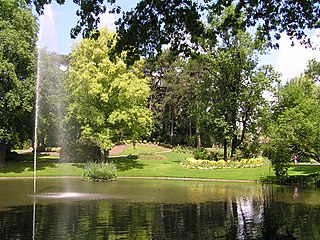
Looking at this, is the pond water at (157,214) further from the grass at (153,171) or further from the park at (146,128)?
the grass at (153,171)

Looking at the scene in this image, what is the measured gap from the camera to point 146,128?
4022cm

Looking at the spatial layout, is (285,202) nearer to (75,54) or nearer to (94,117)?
(94,117)

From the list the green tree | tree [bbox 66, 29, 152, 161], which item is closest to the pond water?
tree [bbox 66, 29, 152, 161]

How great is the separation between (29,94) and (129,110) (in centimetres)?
897

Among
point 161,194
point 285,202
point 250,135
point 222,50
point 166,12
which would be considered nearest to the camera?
point 166,12

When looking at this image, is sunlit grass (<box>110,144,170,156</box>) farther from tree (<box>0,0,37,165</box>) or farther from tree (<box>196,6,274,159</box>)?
tree (<box>0,0,37,165</box>)

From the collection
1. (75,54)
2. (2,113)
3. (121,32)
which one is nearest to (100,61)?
(75,54)

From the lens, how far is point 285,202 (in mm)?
17828

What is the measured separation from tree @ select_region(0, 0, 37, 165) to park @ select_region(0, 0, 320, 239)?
4.6 inches

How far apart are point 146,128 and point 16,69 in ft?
43.7

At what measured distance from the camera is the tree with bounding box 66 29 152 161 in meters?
36.8

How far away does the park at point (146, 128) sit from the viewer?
30.6ft

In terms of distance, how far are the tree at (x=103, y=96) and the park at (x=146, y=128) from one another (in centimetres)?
12

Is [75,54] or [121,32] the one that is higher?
[75,54]
